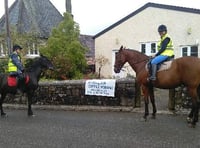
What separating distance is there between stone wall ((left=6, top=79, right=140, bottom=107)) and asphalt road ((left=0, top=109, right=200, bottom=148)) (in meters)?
0.76

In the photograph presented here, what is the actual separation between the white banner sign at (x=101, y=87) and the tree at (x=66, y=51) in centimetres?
534

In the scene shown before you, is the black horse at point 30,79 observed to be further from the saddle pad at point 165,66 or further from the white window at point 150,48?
the white window at point 150,48

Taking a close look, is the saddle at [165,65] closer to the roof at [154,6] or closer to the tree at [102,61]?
the roof at [154,6]

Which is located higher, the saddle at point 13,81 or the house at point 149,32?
the house at point 149,32

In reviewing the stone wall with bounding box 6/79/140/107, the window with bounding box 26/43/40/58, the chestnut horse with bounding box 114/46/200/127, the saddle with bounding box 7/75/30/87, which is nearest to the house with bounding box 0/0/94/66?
the window with bounding box 26/43/40/58

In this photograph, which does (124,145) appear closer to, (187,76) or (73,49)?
(187,76)

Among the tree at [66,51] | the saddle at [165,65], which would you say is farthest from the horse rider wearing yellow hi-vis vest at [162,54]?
the tree at [66,51]

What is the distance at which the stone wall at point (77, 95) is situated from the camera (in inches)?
454

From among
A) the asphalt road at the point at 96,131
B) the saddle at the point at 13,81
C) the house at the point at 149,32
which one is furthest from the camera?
the house at the point at 149,32

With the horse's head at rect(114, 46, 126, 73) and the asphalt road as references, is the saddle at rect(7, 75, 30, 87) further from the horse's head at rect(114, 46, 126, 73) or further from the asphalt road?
the horse's head at rect(114, 46, 126, 73)

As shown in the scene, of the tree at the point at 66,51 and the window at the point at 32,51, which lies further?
the window at the point at 32,51

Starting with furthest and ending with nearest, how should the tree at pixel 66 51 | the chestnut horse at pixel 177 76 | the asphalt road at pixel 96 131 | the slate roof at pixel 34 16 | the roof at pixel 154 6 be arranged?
the slate roof at pixel 34 16, the roof at pixel 154 6, the tree at pixel 66 51, the chestnut horse at pixel 177 76, the asphalt road at pixel 96 131

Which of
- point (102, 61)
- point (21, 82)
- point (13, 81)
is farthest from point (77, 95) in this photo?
point (102, 61)

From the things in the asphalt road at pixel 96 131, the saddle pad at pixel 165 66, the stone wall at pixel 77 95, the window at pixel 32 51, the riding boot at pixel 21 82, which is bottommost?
the asphalt road at pixel 96 131
